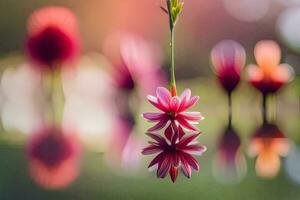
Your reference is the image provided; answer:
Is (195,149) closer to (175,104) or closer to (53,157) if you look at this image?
(175,104)

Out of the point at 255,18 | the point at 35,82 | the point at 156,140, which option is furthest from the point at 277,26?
the point at 35,82

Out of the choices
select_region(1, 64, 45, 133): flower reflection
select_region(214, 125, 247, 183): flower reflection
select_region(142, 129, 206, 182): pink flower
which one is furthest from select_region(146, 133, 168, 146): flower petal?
select_region(1, 64, 45, 133): flower reflection

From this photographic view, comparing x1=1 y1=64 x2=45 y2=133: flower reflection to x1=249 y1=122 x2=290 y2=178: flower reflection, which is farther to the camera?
x1=1 y1=64 x2=45 y2=133: flower reflection

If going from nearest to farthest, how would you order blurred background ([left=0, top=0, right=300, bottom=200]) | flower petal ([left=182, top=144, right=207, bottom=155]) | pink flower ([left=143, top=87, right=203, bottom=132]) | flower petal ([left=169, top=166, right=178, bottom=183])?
flower petal ([left=169, top=166, right=178, bottom=183]) → flower petal ([left=182, top=144, right=207, bottom=155]) → pink flower ([left=143, top=87, right=203, bottom=132]) → blurred background ([left=0, top=0, right=300, bottom=200])

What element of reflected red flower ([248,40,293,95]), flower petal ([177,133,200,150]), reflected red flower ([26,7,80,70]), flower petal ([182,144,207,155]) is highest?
reflected red flower ([26,7,80,70])

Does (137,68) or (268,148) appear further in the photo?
(137,68)

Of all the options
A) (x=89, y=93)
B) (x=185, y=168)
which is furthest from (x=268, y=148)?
(x=89, y=93)

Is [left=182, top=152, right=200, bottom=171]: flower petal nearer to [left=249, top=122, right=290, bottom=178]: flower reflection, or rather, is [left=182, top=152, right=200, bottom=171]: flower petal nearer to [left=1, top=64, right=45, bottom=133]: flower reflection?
[left=249, top=122, right=290, bottom=178]: flower reflection
